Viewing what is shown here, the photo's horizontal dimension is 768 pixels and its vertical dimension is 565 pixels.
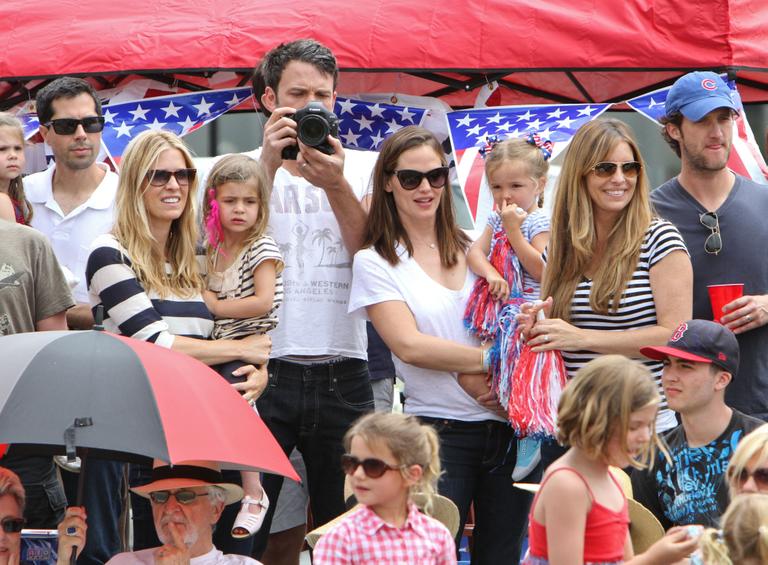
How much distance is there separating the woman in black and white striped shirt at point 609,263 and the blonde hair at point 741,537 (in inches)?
42.0

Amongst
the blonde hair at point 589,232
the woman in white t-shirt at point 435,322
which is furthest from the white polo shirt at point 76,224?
the blonde hair at point 589,232

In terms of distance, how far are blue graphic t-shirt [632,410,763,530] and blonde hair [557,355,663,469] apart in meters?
0.59

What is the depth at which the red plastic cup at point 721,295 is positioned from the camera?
13.7ft

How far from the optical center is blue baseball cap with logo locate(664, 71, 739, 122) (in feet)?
14.3

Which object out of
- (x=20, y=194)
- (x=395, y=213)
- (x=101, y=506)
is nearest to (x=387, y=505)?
(x=395, y=213)

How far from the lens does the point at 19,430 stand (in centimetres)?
321

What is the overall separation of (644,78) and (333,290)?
14.8ft

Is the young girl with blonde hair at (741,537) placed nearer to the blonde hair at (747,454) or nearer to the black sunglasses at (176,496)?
the blonde hair at (747,454)

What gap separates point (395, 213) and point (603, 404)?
146 cm

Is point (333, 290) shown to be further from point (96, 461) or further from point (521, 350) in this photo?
point (96, 461)

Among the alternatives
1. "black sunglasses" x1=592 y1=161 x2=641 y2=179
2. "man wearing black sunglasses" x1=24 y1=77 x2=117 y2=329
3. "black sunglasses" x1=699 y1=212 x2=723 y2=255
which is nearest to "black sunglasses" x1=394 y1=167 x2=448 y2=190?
"black sunglasses" x1=592 y1=161 x2=641 y2=179

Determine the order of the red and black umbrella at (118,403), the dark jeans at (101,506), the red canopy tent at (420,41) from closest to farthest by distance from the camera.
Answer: the red and black umbrella at (118,403) → the dark jeans at (101,506) → the red canopy tent at (420,41)

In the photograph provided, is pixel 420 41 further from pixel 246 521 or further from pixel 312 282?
pixel 246 521

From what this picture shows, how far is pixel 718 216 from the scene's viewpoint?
4355 millimetres
